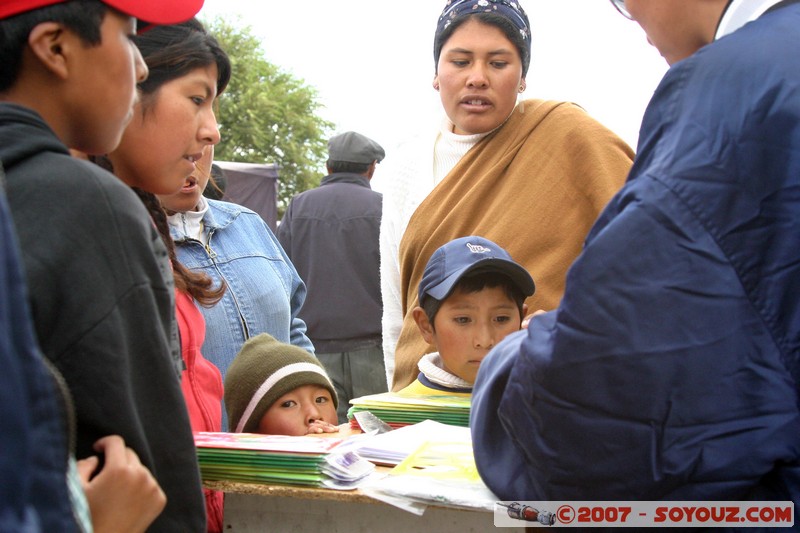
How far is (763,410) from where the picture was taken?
1.10 m

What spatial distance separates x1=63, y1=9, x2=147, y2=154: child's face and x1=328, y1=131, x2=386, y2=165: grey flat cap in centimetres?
441

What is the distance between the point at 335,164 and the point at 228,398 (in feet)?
10.5

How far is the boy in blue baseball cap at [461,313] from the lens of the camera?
8.54 ft

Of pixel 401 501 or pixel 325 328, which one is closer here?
pixel 401 501

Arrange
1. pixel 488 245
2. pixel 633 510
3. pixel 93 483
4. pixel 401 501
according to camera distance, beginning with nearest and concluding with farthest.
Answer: pixel 93 483 < pixel 633 510 < pixel 401 501 < pixel 488 245

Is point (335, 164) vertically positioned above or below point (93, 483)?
below

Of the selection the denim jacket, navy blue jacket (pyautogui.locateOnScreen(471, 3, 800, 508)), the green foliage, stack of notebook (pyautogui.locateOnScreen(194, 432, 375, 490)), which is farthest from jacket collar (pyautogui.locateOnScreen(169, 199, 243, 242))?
the green foliage

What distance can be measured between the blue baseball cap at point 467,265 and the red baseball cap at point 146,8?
4.30ft

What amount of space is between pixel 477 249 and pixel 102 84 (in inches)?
59.1

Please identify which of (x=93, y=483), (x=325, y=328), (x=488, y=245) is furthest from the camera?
(x=325, y=328)

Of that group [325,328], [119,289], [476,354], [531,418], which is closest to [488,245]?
[476,354]

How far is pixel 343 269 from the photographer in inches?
212

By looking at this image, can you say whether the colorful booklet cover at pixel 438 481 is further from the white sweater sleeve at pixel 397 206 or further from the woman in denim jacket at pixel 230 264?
the white sweater sleeve at pixel 397 206

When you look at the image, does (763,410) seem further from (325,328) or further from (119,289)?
(325,328)
